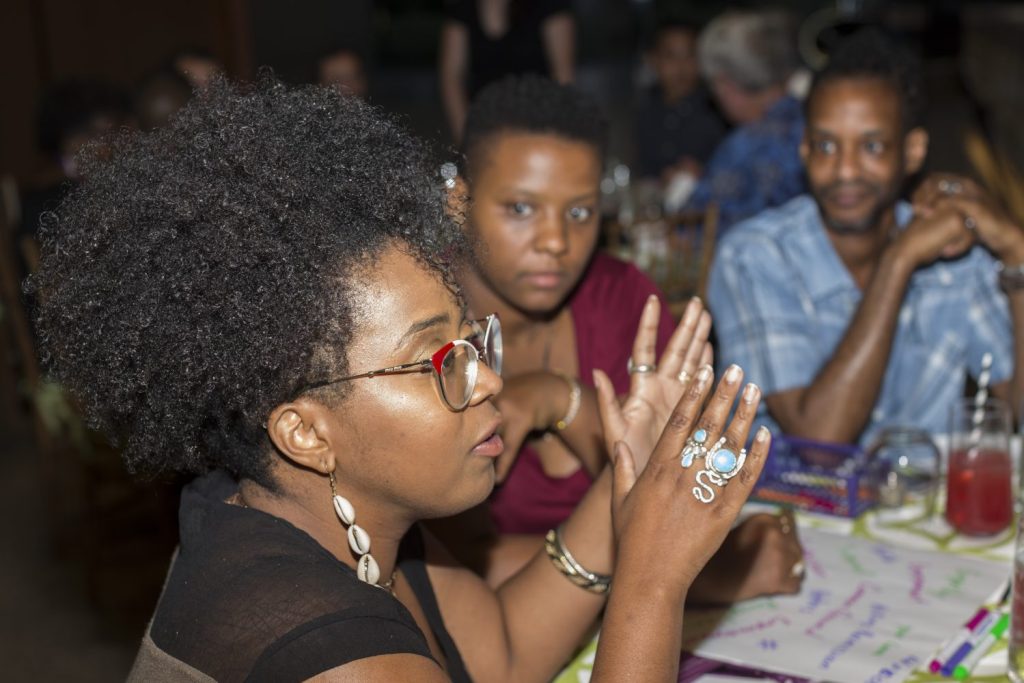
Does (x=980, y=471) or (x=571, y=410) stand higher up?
(x=571, y=410)

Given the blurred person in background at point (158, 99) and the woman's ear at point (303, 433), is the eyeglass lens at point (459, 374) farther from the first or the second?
the blurred person in background at point (158, 99)

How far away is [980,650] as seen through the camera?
1495 mm

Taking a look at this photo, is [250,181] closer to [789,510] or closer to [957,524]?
[789,510]

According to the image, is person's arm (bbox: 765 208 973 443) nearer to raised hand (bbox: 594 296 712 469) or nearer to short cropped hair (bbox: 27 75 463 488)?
raised hand (bbox: 594 296 712 469)

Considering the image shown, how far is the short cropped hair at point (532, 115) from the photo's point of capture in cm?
221

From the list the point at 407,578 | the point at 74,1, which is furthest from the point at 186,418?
the point at 74,1

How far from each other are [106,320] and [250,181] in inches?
8.4

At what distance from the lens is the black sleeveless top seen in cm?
114

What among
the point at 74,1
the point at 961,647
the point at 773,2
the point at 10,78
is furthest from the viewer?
the point at 773,2

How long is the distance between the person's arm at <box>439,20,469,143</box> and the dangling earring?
4.32m

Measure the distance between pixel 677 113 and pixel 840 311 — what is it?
318 centimetres

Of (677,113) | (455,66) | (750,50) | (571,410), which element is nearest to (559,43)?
(455,66)

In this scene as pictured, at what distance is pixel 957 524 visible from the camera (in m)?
1.87

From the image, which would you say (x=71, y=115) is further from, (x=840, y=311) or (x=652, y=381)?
(x=652, y=381)
